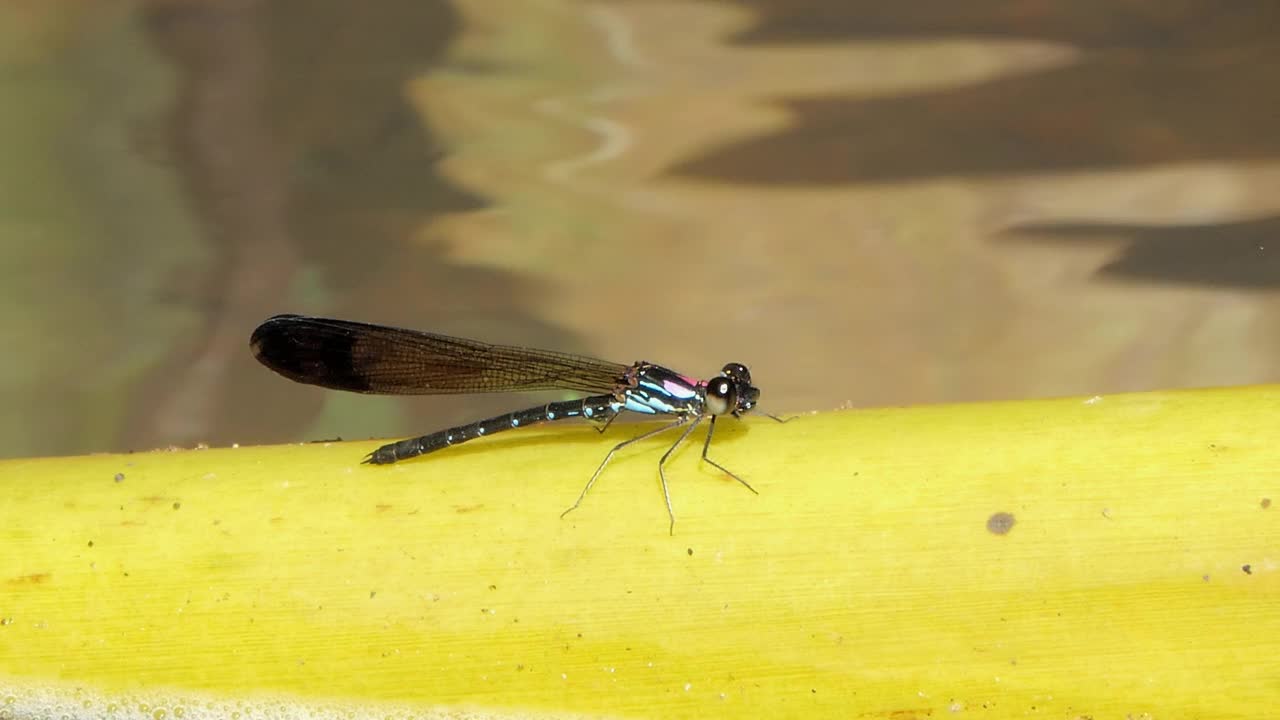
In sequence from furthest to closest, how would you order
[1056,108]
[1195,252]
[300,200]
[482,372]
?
[300,200] < [1056,108] < [1195,252] < [482,372]

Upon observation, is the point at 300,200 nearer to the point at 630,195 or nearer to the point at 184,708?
the point at 630,195

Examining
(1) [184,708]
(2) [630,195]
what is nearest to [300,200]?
(2) [630,195]

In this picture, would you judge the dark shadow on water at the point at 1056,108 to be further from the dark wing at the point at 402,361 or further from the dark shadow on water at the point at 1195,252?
the dark wing at the point at 402,361

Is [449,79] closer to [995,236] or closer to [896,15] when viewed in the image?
[896,15]

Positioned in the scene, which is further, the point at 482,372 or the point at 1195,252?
the point at 1195,252

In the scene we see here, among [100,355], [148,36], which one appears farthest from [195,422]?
[148,36]

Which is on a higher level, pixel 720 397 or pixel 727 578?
pixel 720 397

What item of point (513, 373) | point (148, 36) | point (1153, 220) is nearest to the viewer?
point (513, 373)
